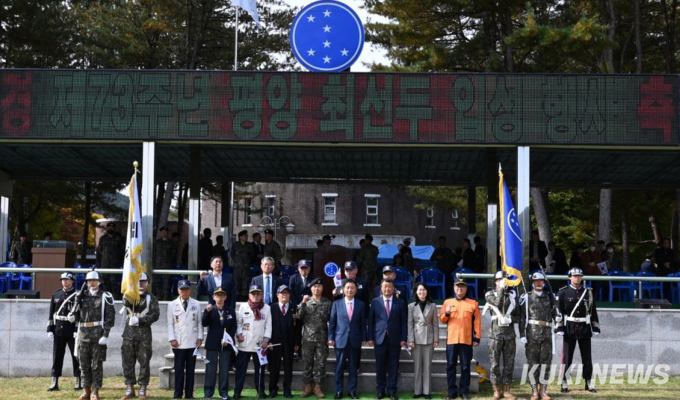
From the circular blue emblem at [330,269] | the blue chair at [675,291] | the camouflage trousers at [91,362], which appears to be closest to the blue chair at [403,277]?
the circular blue emblem at [330,269]

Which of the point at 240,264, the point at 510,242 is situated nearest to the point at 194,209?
the point at 240,264

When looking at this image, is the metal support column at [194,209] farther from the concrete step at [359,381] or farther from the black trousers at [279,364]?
the black trousers at [279,364]

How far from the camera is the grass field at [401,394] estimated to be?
1426cm

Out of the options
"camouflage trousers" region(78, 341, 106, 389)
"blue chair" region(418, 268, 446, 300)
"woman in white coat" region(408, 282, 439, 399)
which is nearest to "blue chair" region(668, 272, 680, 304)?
"blue chair" region(418, 268, 446, 300)

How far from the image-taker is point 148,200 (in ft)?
53.6

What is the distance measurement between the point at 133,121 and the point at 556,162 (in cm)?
868

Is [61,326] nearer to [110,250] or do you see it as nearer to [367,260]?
[110,250]

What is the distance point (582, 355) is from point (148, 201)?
767 cm

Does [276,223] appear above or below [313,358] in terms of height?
above

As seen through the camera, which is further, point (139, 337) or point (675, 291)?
point (675, 291)

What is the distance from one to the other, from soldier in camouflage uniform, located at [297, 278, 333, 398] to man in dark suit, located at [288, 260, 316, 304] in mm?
508

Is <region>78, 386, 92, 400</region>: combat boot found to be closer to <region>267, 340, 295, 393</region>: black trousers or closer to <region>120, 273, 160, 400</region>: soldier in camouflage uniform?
<region>120, 273, 160, 400</region>: soldier in camouflage uniform

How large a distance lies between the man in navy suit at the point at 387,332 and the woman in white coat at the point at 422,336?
0.20 m

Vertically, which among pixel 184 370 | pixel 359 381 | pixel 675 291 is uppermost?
pixel 675 291
